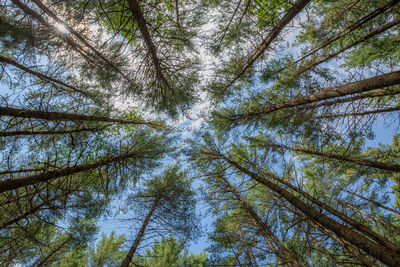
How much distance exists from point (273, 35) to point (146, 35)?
3.14 m

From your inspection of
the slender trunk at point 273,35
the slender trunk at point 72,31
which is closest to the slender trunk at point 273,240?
the slender trunk at point 273,35

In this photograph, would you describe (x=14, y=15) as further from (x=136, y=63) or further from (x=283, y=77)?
(x=283, y=77)

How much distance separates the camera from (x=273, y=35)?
425cm

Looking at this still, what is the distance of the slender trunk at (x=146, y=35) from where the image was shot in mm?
3004

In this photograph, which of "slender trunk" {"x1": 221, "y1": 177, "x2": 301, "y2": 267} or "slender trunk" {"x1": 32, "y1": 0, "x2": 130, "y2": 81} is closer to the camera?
"slender trunk" {"x1": 221, "y1": 177, "x2": 301, "y2": 267}

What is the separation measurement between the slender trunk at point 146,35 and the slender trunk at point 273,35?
2.33 metres

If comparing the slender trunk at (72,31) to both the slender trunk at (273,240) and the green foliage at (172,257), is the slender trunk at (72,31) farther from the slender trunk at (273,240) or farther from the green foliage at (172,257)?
the green foliage at (172,257)

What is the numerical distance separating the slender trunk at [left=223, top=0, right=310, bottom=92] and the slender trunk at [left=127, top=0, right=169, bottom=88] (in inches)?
91.9

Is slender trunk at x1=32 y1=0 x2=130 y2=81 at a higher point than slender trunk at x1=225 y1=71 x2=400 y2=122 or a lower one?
higher

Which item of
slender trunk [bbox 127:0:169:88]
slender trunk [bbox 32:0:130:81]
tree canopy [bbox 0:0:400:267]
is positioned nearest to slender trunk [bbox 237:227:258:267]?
tree canopy [bbox 0:0:400:267]

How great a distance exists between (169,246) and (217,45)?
761cm

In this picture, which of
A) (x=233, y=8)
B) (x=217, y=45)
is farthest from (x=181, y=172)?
(x=233, y=8)

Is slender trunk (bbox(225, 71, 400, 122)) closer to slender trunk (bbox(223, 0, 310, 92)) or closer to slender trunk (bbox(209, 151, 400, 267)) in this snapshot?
slender trunk (bbox(223, 0, 310, 92))

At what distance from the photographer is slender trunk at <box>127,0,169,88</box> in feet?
9.86
